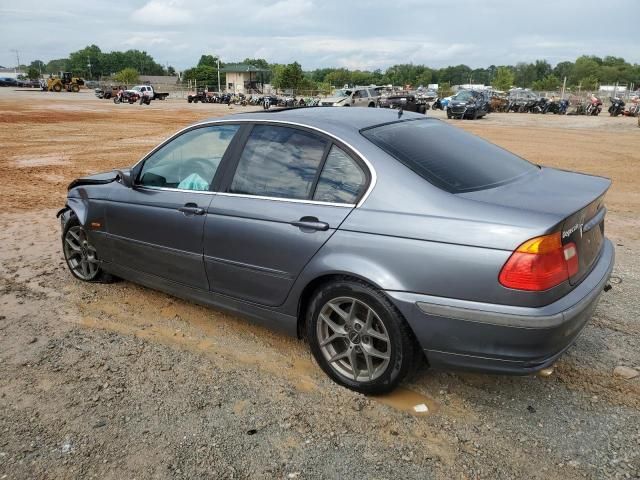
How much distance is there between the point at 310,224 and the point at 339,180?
31 centimetres

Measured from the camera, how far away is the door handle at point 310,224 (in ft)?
9.92

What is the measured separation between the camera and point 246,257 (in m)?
3.40

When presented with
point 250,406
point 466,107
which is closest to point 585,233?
point 250,406

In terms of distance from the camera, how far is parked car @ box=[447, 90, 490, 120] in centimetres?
3171

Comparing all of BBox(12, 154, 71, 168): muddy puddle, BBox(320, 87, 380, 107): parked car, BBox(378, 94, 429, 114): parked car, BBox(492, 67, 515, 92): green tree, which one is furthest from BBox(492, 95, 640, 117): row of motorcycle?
BBox(492, 67, 515, 92): green tree

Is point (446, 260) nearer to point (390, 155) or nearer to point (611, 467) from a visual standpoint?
point (390, 155)

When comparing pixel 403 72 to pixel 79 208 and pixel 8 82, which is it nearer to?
pixel 8 82

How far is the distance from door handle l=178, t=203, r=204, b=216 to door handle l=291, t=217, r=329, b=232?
82 centimetres

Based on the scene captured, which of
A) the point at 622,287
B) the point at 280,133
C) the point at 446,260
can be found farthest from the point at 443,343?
the point at 622,287

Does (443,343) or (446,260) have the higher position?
(446,260)

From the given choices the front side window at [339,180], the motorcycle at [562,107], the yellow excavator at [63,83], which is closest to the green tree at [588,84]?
the motorcycle at [562,107]

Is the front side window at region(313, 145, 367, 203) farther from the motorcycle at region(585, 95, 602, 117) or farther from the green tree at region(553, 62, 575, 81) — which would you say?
the green tree at region(553, 62, 575, 81)

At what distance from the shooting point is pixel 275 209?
327 cm

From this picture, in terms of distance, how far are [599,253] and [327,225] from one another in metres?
1.69
